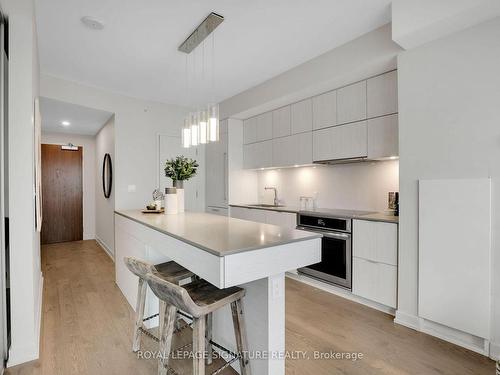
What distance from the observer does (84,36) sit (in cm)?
267

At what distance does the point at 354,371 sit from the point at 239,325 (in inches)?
35.4

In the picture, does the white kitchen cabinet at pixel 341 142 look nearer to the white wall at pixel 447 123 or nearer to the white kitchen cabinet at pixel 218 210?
the white wall at pixel 447 123

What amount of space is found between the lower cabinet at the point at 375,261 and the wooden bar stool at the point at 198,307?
5.37ft

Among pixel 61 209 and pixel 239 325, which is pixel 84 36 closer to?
pixel 239 325

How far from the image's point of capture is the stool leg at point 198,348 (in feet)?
4.56

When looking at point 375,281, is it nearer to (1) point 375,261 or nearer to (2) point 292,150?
(1) point 375,261

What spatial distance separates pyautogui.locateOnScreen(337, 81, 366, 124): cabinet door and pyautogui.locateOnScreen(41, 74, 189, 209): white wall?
9.90ft

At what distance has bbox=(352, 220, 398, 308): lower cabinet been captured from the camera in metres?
2.53

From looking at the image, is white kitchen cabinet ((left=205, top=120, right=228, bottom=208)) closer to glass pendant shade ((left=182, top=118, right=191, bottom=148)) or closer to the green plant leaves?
A: the green plant leaves

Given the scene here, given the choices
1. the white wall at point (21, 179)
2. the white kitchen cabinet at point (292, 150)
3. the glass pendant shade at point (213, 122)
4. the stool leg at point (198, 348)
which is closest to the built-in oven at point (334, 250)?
the white kitchen cabinet at point (292, 150)

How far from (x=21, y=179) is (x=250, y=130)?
3260 millimetres

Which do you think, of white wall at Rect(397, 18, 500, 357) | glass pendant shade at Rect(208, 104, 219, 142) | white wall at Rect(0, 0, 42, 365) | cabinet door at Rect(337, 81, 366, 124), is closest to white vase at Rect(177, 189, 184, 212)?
glass pendant shade at Rect(208, 104, 219, 142)

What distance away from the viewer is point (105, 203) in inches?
207

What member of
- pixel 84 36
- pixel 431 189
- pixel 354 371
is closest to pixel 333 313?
pixel 354 371
